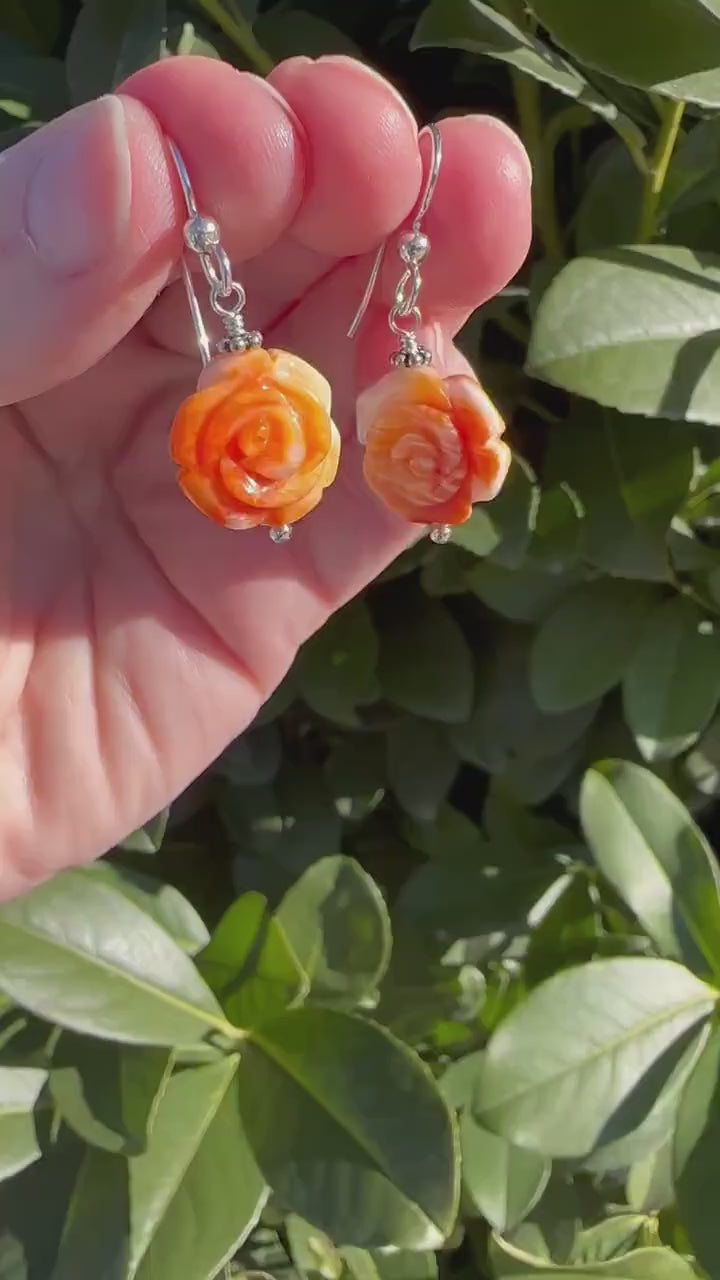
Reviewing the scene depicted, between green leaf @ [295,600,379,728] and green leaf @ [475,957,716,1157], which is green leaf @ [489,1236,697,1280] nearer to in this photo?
green leaf @ [475,957,716,1157]

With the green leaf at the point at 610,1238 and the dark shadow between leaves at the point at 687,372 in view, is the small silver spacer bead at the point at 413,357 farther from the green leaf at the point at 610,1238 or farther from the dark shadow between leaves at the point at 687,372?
the green leaf at the point at 610,1238

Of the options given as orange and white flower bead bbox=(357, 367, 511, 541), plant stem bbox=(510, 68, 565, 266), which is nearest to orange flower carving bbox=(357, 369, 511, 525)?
orange and white flower bead bbox=(357, 367, 511, 541)

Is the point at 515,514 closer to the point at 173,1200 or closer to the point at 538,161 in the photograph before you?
the point at 538,161

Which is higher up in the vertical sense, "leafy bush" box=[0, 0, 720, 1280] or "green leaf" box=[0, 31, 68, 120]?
"green leaf" box=[0, 31, 68, 120]

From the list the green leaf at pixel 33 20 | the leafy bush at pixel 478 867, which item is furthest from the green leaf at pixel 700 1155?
the green leaf at pixel 33 20

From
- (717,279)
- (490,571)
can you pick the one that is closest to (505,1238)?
(490,571)

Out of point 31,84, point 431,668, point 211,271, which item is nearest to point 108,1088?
point 431,668
